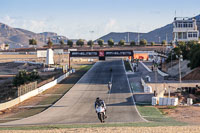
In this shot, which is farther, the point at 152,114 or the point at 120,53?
the point at 120,53

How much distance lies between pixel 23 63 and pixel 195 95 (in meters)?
75.6

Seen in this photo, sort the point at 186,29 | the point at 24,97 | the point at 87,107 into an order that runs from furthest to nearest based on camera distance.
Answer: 1. the point at 186,29
2. the point at 24,97
3. the point at 87,107

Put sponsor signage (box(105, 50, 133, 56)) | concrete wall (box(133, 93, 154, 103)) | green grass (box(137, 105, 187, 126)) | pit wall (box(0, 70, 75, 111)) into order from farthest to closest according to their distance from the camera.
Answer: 1. sponsor signage (box(105, 50, 133, 56))
2. concrete wall (box(133, 93, 154, 103))
3. pit wall (box(0, 70, 75, 111))
4. green grass (box(137, 105, 187, 126))

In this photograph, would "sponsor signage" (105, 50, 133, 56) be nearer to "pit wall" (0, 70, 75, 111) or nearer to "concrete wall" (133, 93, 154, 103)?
"pit wall" (0, 70, 75, 111)

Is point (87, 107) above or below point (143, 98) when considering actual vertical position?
below

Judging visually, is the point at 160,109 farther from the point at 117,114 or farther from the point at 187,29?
the point at 187,29

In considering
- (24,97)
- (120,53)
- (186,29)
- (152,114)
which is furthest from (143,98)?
(186,29)

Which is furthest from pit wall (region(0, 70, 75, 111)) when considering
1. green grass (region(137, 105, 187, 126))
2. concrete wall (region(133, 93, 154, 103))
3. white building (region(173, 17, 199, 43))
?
white building (region(173, 17, 199, 43))

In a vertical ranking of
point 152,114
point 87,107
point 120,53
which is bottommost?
point 87,107

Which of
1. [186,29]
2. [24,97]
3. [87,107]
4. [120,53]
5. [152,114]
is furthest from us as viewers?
[186,29]

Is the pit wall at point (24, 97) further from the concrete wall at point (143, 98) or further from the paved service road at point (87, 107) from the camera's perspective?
the concrete wall at point (143, 98)

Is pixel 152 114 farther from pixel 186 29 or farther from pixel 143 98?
pixel 186 29

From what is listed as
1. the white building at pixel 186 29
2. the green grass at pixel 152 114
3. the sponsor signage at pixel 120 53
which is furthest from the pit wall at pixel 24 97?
the white building at pixel 186 29

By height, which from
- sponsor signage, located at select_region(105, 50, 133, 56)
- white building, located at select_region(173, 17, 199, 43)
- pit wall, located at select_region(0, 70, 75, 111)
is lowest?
pit wall, located at select_region(0, 70, 75, 111)
